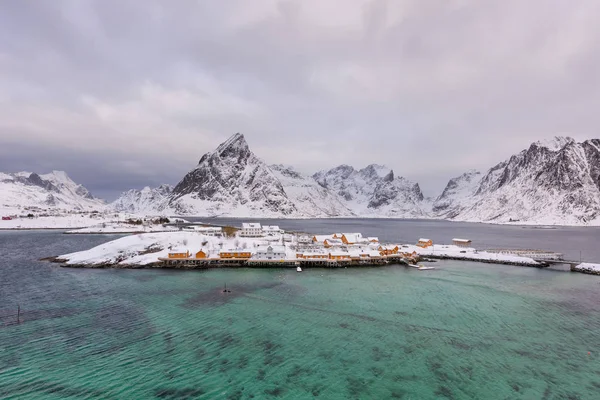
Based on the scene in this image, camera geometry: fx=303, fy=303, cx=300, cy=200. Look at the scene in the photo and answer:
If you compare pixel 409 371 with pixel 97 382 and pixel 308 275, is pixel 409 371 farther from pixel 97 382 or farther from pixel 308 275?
pixel 308 275

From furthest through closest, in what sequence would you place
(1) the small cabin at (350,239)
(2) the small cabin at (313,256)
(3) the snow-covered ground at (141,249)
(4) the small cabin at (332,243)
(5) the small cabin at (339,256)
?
(1) the small cabin at (350,239), (4) the small cabin at (332,243), (5) the small cabin at (339,256), (2) the small cabin at (313,256), (3) the snow-covered ground at (141,249)

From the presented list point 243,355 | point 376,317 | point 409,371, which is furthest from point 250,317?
point 409,371

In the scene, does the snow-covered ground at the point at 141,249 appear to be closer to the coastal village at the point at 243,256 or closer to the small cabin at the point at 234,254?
the coastal village at the point at 243,256

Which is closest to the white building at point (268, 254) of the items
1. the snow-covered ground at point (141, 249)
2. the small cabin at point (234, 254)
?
the small cabin at point (234, 254)

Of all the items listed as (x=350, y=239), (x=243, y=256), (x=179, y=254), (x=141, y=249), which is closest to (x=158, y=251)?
(x=141, y=249)

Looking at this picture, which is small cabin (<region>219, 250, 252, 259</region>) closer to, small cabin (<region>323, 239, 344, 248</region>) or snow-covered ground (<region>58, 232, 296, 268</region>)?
snow-covered ground (<region>58, 232, 296, 268</region>)

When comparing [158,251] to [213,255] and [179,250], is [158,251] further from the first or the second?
[213,255]

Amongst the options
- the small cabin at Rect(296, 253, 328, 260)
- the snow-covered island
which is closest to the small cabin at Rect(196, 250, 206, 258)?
the snow-covered island

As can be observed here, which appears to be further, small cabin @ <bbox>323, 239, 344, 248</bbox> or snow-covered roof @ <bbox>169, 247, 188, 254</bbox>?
small cabin @ <bbox>323, 239, 344, 248</bbox>
